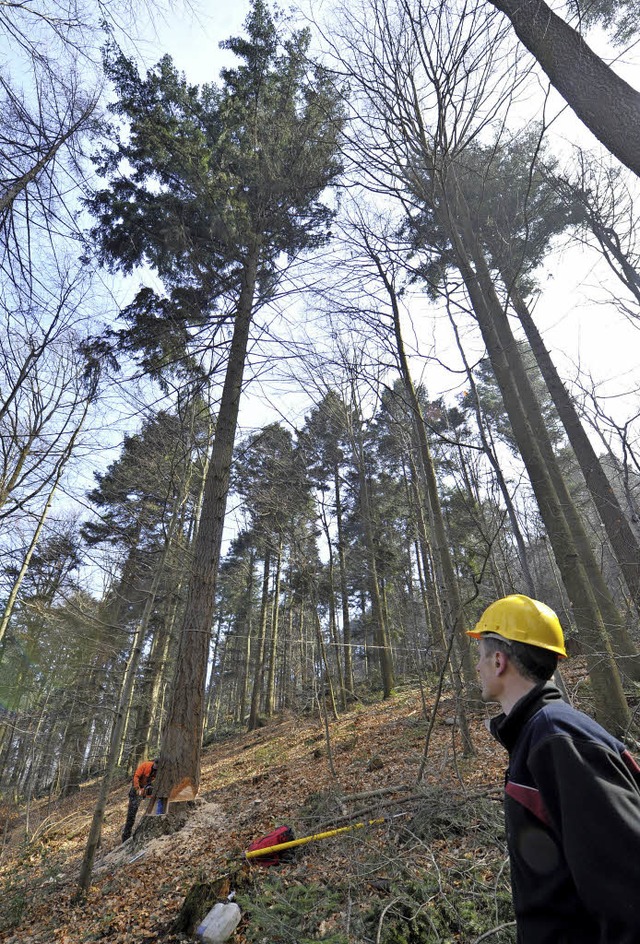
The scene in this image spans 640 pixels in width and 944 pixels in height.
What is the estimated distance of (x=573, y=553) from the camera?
4.79m

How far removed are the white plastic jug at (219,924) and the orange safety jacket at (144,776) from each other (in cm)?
422

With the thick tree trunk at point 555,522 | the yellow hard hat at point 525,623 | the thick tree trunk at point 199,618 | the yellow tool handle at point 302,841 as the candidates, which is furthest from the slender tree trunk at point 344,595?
the yellow hard hat at point 525,623

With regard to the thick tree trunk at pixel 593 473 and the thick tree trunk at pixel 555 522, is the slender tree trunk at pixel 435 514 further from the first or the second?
the thick tree trunk at pixel 593 473

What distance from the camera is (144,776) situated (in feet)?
23.7

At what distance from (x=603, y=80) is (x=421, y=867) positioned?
267 inches

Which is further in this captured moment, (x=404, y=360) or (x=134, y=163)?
(x=134, y=163)

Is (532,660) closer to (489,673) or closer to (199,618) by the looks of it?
(489,673)

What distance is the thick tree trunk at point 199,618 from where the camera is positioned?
6012 mm

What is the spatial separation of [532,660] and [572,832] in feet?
1.97

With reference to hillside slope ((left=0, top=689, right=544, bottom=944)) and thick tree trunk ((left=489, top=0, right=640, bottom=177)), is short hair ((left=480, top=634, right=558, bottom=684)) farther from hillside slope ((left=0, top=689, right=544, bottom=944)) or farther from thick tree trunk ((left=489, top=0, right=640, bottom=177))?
thick tree trunk ((left=489, top=0, right=640, bottom=177))

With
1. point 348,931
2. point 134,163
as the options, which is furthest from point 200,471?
point 348,931

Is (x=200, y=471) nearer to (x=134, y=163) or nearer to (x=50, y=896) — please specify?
(x=134, y=163)

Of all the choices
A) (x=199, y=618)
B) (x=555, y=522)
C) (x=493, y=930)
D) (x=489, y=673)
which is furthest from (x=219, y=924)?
(x=555, y=522)

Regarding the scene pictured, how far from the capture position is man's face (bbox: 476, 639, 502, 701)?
164cm
